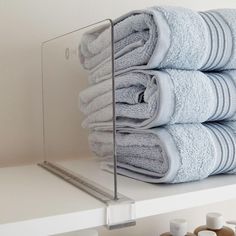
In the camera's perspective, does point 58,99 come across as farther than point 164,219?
No

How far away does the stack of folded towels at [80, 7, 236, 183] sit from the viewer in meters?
0.38

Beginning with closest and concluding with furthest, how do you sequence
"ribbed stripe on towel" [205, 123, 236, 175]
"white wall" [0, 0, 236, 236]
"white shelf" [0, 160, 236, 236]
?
"white shelf" [0, 160, 236, 236] < "ribbed stripe on towel" [205, 123, 236, 175] < "white wall" [0, 0, 236, 236]

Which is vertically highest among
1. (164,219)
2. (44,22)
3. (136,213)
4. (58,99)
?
(44,22)

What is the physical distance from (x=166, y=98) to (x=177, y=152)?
0.05 metres

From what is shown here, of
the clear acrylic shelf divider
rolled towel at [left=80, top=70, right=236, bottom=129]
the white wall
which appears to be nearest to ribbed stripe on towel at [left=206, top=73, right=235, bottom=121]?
rolled towel at [left=80, top=70, right=236, bottom=129]

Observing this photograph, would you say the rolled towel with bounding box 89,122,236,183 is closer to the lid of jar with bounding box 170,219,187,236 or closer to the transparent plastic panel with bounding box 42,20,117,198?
the transparent plastic panel with bounding box 42,20,117,198

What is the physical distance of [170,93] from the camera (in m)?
0.37

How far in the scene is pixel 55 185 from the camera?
0.40m

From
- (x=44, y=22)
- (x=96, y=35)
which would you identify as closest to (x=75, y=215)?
(x=96, y=35)

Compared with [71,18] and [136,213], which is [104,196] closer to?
[136,213]

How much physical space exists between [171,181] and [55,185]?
12cm

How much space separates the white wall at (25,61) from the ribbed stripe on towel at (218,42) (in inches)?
8.6

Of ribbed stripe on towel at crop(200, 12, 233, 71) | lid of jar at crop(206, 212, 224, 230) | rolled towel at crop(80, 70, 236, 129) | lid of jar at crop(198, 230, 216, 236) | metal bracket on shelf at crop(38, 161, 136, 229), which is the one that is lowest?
lid of jar at crop(198, 230, 216, 236)

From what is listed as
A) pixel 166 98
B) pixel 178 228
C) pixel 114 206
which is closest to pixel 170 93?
pixel 166 98
